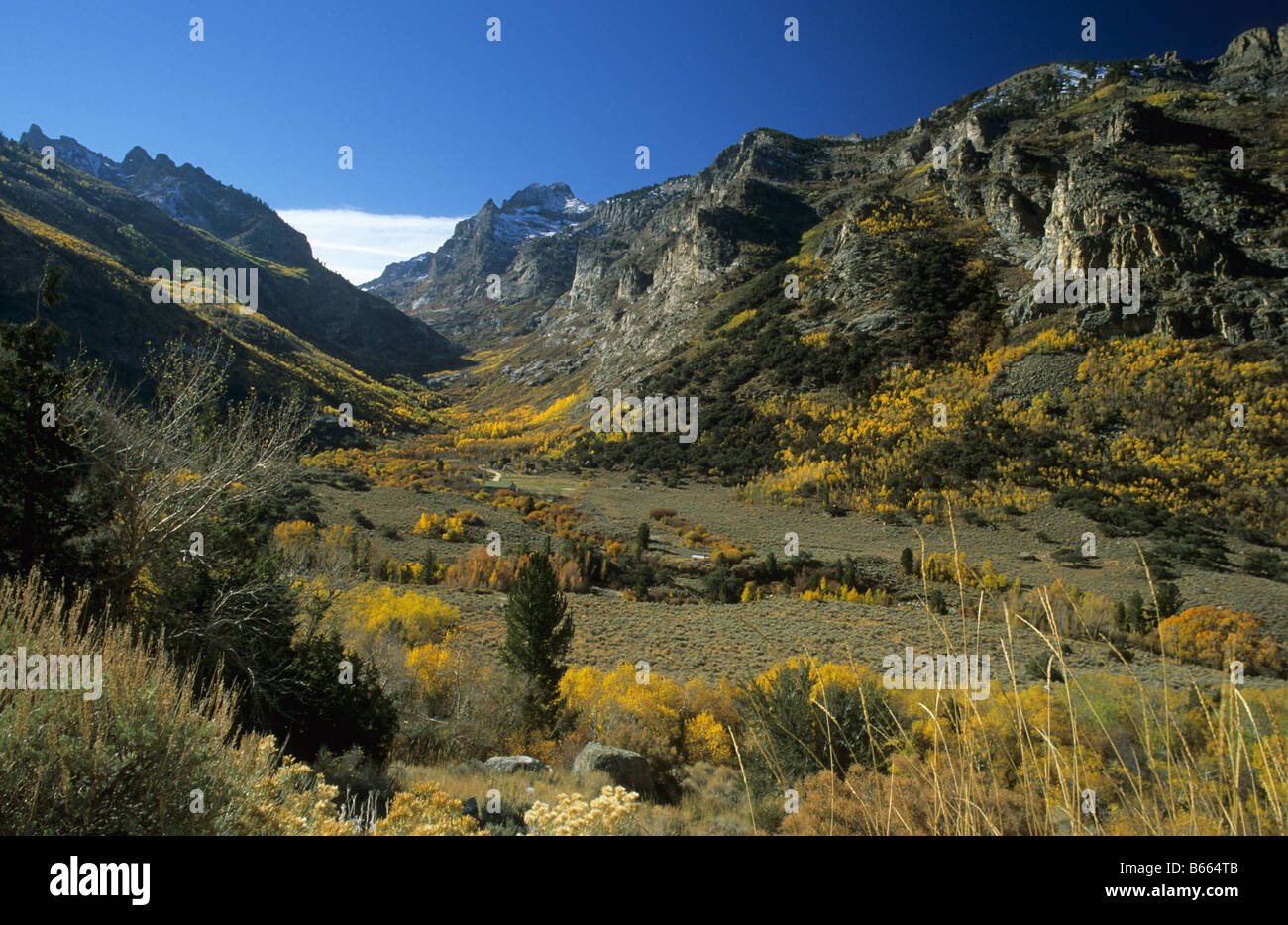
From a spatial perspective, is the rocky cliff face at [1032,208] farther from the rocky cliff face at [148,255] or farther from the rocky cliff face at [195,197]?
the rocky cliff face at [195,197]

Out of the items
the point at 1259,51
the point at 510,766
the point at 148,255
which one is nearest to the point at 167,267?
the point at 148,255

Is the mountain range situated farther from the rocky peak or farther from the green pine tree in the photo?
the green pine tree

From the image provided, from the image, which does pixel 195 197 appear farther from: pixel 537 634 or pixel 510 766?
pixel 510 766

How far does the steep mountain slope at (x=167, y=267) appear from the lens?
54.0 m

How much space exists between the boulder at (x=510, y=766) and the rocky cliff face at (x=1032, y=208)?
152ft

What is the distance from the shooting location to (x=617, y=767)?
856cm

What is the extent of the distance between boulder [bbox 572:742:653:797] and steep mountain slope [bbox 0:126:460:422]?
52.3 feet

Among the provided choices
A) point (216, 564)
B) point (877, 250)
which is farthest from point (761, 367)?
point (216, 564)

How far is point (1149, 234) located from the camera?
38.4 meters

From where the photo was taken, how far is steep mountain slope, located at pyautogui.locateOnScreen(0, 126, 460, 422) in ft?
177

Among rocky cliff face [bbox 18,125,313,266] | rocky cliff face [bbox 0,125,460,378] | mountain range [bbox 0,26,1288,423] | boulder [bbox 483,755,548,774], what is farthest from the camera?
rocky cliff face [bbox 18,125,313,266]

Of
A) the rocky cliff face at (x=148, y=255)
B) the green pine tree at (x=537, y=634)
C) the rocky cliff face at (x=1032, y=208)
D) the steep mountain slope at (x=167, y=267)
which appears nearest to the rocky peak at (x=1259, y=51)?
the rocky cliff face at (x=1032, y=208)

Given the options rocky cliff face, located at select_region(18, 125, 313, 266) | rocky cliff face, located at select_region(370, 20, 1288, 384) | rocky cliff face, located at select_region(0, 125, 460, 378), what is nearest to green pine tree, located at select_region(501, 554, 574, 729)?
rocky cliff face, located at select_region(370, 20, 1288, 384)
